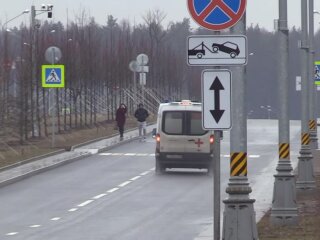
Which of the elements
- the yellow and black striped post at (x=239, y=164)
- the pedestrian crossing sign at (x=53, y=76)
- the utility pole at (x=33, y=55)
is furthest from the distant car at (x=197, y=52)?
the utility pole at (x=33, y=55)

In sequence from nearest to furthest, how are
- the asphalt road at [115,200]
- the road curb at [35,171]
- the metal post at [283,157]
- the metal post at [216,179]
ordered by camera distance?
the metal post at [216,179] < the metal post at [283,157] < the asphalt road at [115,200] < the road curb at [35,171]

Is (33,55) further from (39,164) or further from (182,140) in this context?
(182,140)

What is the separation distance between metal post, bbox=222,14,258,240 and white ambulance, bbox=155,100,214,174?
18.0 m

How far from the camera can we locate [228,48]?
12.3m

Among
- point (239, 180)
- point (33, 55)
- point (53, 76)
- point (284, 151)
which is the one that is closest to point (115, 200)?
point (284, 151)

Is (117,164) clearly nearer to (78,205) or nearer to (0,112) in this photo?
(0,112)

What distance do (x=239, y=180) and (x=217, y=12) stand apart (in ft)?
7.95

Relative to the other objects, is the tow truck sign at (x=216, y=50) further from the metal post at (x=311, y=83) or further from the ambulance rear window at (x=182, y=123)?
the ambulance rear window at (x=182, y=123)

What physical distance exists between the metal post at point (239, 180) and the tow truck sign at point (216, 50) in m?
1.16

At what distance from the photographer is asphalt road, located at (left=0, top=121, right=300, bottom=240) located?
19062mm

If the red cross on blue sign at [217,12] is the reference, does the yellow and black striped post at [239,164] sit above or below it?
below

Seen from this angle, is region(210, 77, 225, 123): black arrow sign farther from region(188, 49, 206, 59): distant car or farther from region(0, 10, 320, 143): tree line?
region(0, 10, 320, 143): tree line

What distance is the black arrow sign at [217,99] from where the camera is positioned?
40.0ft

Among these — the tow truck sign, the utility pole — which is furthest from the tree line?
the tow truck sign
